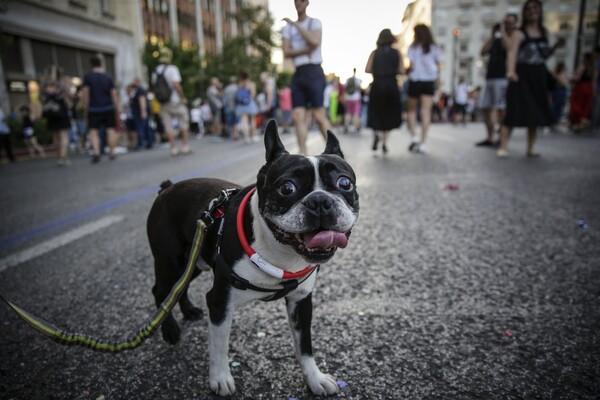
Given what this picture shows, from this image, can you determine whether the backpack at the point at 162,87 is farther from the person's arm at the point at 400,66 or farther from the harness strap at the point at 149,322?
the harness strap at the point at 149,322

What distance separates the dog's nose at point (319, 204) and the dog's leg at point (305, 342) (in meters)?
0.47

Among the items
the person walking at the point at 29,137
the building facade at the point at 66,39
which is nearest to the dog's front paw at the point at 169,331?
the person walking at the point at 29,137

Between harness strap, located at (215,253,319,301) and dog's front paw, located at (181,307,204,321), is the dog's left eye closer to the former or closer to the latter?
harness strap, located at (215,253,319,301)

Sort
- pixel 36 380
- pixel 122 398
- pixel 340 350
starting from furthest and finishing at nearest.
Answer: pixel 340 350, pixel 36 380, pixel 122 398

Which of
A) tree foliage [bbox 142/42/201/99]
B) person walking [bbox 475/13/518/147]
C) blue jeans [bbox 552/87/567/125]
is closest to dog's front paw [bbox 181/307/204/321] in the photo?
person walking [bbox 475/13/518/147]

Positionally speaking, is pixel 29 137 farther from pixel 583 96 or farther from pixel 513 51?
pixel 583 96

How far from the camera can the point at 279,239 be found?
4.68ft

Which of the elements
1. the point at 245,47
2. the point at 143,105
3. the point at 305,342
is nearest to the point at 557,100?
the point at 143,105

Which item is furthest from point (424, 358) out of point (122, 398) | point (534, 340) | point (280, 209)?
point (122, 398)

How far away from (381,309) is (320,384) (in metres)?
0.69

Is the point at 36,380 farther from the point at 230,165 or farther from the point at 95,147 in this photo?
the point at 95,147

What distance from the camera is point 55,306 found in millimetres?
2381

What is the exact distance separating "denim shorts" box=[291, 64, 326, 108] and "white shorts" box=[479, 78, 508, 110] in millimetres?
4464

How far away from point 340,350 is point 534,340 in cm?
90
